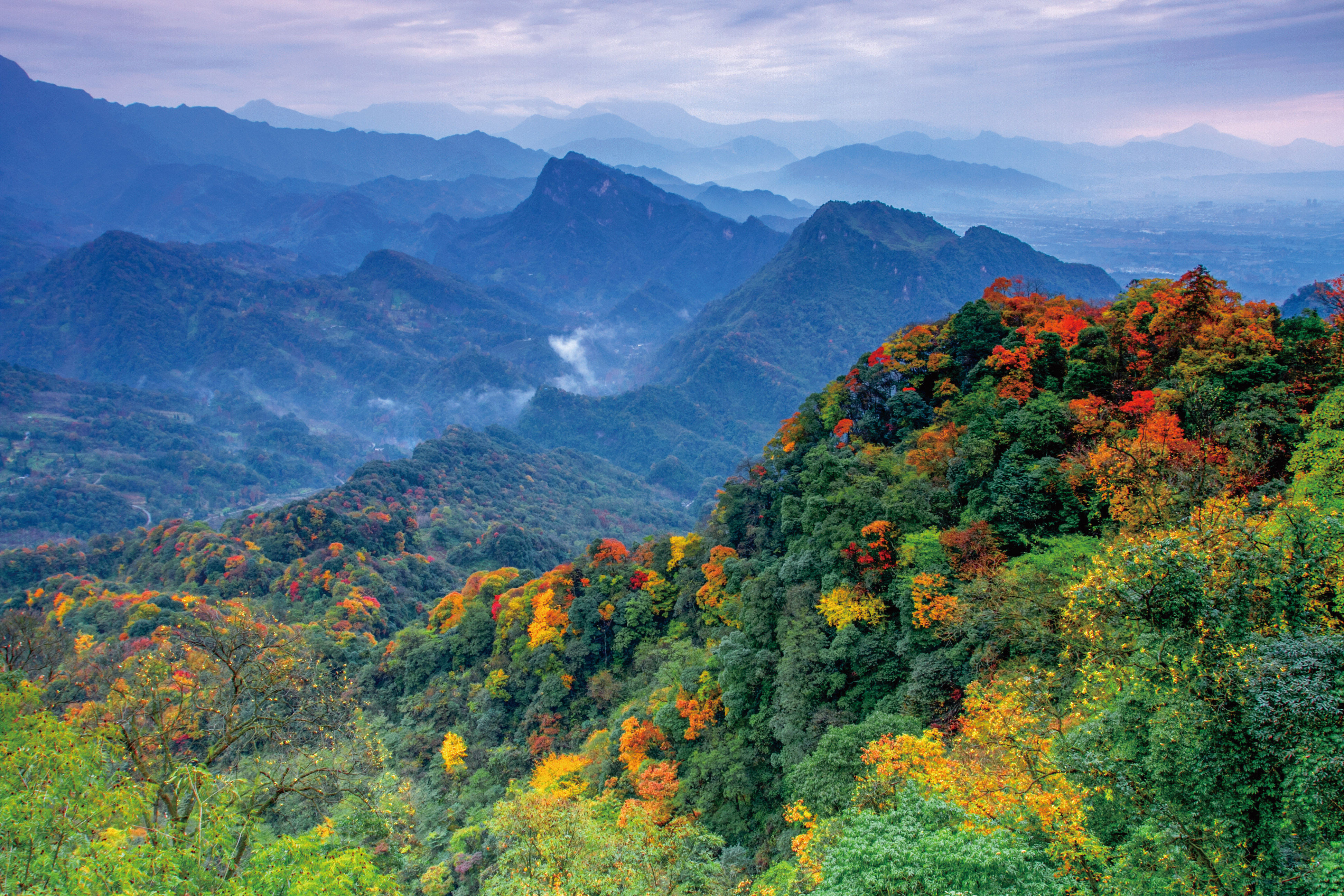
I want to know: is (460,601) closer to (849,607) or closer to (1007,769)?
(849,607)

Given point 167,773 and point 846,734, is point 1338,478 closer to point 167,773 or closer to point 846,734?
point 846,734


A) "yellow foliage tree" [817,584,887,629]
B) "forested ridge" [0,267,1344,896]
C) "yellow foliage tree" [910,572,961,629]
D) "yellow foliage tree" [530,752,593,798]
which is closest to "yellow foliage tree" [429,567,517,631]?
"forested ridge" [0,267,1344,896]

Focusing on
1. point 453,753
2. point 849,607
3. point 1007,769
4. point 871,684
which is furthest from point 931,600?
point 453,753

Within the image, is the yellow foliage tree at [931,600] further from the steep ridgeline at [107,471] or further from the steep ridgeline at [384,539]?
the steep ridgeline at [107,471]

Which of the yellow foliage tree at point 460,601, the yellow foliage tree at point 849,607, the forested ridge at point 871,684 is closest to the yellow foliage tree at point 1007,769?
the forested ridge at point 871,684

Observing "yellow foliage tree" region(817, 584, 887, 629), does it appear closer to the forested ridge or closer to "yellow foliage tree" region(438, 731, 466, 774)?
the forested ridge

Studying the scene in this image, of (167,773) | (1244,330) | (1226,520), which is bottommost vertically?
(167,773)

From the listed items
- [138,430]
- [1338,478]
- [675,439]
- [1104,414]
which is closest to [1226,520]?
[1338,478]

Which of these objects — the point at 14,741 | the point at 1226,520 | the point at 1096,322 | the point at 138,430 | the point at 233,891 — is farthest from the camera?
the point at 138,430
